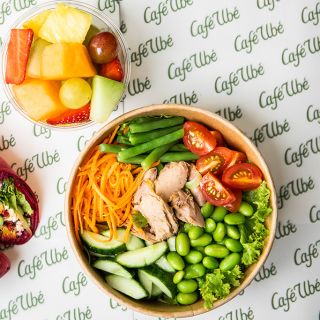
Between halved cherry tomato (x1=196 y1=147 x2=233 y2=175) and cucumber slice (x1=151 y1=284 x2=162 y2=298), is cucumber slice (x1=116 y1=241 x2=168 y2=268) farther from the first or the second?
halved cherry tomato (x1=196 y1=147 x2=233 y2=175)

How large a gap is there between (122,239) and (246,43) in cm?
76

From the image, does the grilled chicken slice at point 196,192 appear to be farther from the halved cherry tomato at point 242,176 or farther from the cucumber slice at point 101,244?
the cucumber slice at point 101,244

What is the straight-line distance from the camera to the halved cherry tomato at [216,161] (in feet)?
6.50

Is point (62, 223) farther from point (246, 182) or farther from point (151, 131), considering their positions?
point (246, 182)

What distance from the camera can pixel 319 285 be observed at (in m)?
2.15

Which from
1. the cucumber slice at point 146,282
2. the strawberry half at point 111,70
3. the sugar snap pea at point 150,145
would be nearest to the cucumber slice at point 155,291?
the cucumber slice at point 146,282

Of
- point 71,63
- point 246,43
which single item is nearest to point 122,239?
point 71,63

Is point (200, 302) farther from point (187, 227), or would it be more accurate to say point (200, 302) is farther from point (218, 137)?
point (218, 137)

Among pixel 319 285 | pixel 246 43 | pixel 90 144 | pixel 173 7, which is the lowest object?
pixel 319 285

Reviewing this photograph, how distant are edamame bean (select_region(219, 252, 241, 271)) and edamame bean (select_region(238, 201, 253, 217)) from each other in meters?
0.12

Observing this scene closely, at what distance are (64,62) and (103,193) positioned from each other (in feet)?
1.36

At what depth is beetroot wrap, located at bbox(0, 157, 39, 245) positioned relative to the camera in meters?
2.02

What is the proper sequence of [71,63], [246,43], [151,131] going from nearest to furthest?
[71,63]
[151,131]
[246,43]

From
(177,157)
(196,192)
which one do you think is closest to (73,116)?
(177,157)
